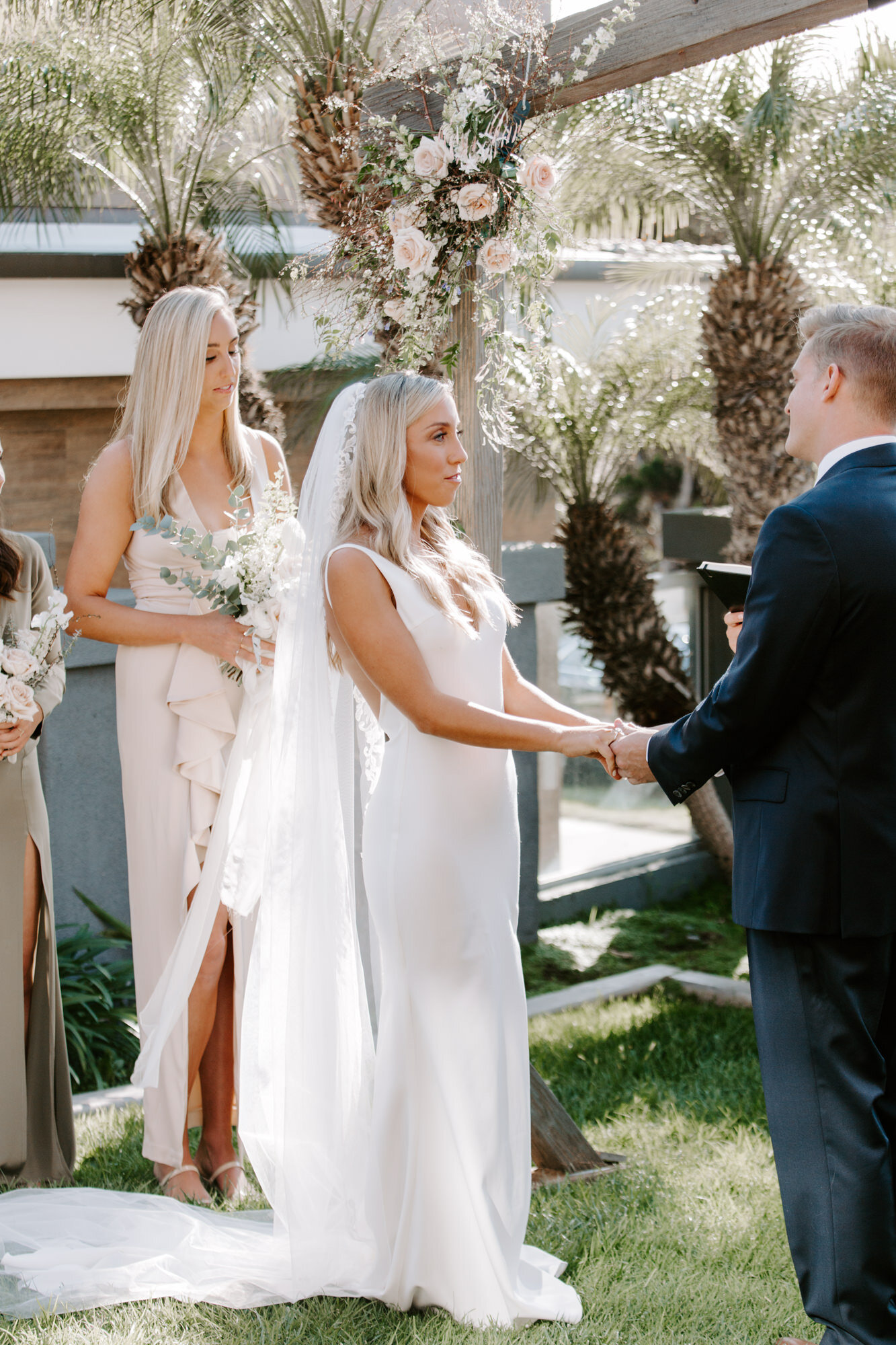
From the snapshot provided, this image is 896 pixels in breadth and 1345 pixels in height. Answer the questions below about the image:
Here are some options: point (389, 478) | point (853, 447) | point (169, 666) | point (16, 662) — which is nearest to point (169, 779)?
point (169, 666)

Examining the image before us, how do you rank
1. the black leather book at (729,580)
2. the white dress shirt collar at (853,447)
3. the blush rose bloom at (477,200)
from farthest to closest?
1. the blush rose bloom at (477,200)
2. the black leather book at (729,580)
3. the white dress shirt collar at (853,447)

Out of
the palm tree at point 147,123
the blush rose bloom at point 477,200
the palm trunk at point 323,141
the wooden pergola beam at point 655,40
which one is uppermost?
the palm tree at point 147,123

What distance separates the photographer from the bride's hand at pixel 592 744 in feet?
10.6

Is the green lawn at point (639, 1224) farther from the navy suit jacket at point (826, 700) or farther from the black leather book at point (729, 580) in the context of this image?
the black leather book at point (729, 580)

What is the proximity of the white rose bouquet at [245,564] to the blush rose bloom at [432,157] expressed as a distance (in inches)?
38.4

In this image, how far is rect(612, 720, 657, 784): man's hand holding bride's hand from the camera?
10.5 feet

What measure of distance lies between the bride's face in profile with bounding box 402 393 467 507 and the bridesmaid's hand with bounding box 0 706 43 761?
134cm

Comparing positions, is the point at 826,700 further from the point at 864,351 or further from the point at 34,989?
the point at 34,989

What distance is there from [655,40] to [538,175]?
1.49 ft

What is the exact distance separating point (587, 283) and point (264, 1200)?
9069mm

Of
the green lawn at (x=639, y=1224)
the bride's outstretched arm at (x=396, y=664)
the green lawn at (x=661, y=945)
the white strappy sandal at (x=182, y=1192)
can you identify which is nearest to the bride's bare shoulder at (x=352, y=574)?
the bride's outstretched arm at (x=396, y=664)

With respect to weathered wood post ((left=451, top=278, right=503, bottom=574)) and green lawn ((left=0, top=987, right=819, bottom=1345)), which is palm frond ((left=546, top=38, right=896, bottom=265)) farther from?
green lawn ((left=0, top=987, right=819, bottom=1345))

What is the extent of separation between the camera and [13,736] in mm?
3721

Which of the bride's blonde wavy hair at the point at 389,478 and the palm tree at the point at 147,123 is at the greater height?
the palm tree at the point at 147,123
